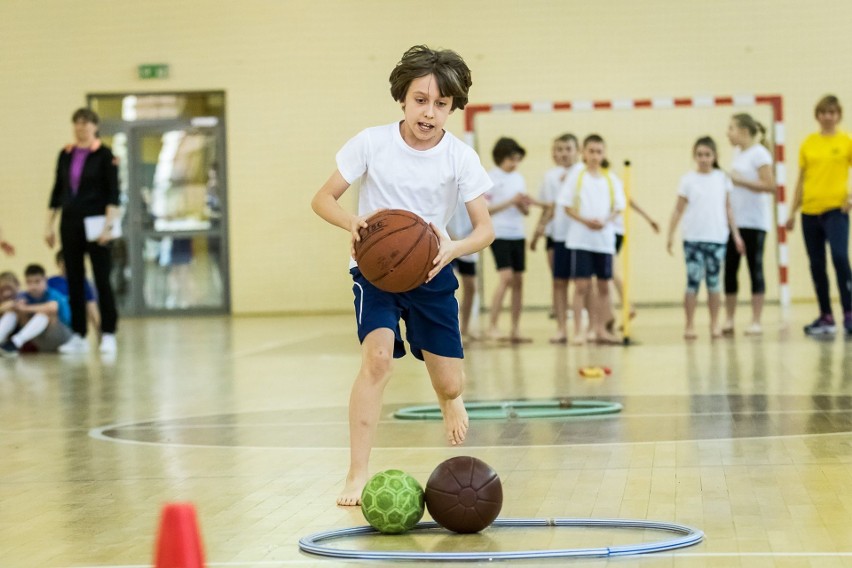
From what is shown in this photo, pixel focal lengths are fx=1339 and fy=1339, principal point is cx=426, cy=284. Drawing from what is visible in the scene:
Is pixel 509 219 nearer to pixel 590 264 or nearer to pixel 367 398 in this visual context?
pixel 590 264

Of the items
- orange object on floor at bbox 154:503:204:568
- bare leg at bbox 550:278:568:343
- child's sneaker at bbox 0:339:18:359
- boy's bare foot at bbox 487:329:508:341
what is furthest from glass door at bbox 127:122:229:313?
orange object on floor at bbox 154:503:204:568

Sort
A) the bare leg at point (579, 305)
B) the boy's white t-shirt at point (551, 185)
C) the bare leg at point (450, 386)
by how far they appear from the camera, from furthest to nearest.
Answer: the boy's white t-shirt at point (551, 185) → the bare leg at point (579, 305) → the bare leg at point (450, 386)

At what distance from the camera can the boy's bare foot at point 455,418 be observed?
4.93 metres

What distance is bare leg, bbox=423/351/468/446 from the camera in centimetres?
476

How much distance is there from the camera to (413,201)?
4.73m

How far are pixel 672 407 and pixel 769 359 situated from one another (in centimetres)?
265

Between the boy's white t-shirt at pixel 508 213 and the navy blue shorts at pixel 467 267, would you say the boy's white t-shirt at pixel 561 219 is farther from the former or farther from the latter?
the navy blue shorts at pixel 467 267

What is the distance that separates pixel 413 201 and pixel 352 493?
3.41 feet

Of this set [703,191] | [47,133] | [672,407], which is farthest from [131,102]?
[672,407]

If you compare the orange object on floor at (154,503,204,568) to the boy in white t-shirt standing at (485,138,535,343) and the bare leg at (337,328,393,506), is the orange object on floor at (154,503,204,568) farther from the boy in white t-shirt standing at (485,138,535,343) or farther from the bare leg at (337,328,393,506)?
the boy in white t-shirt standing at (485,138,535,343)

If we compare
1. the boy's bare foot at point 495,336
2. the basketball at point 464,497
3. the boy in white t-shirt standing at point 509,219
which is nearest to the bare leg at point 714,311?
the boy in white t-shirt standing at point 509,219

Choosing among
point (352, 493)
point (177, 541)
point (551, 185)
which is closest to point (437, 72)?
point (352, 493)

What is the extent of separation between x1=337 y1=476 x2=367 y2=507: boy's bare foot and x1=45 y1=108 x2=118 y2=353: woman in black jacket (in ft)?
24.9

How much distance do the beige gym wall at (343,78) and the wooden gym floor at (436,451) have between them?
20.9ft
